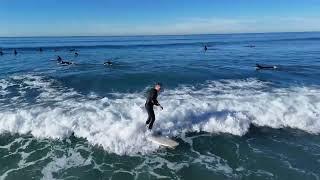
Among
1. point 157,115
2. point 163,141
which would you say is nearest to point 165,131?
point 157,115

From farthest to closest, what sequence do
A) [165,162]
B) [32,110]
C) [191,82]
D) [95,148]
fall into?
1. [191,82]
2. [32,110]
3. [95,148]
4. [165,162]

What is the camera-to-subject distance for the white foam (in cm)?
1725

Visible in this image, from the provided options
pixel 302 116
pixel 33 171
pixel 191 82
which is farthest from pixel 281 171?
pixel 191 82

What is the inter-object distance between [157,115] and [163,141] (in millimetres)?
3574

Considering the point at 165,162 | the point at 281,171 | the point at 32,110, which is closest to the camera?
the point at 281,171

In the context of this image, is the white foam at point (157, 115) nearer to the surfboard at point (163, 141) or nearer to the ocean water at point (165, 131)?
the ocean water at point (165, 131)

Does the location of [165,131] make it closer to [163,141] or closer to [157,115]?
[157,115]

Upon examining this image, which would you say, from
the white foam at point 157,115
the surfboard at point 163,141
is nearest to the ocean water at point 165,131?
the white foam at point 157,115

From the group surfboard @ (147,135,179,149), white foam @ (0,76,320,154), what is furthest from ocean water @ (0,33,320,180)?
surfboard @ (147,135,179,149)

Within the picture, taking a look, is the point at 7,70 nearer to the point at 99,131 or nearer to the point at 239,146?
the point at 99,131

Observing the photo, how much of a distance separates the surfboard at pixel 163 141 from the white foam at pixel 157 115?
270 millimetres

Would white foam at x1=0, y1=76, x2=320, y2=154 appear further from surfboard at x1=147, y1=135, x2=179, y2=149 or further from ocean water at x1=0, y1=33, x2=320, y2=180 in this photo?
surfboard at x1=147, y1=135, x2=179, y2=149

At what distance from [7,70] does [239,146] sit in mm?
30146

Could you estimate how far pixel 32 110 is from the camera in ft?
66.7
